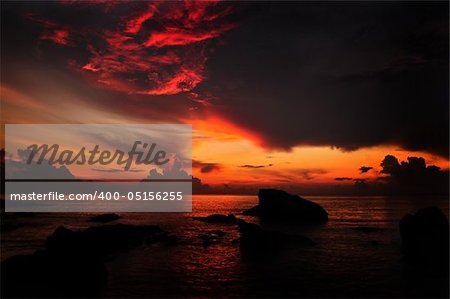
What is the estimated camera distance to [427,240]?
34.5 meters

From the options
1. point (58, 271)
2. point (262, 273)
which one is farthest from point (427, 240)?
point (58, 271)

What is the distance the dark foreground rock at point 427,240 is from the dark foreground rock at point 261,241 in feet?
35.8

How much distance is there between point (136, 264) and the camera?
30500 millimetres

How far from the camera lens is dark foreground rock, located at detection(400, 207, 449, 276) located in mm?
32656

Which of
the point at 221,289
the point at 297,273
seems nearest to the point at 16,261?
the point at 221,289

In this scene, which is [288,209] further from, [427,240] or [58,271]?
[58,271]

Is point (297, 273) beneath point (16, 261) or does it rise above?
beneath

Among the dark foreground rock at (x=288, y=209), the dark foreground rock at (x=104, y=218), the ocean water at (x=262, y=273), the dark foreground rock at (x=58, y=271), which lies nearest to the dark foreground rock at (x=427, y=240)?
the ocean water at (x=262, y=273)

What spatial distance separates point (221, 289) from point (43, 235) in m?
37.7

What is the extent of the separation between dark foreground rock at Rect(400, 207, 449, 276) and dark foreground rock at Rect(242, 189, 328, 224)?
4127 centimetres

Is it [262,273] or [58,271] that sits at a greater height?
[58,271]

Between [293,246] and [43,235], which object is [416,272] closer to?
[293,246]

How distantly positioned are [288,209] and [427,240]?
5139 cm

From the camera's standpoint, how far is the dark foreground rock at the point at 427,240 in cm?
3266
